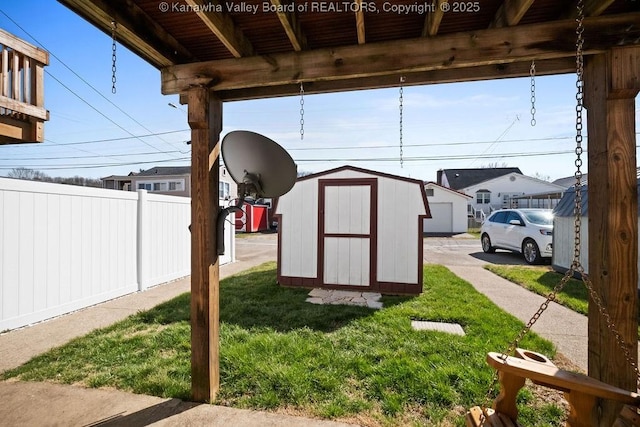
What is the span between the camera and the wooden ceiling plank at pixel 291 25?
1.69 metres

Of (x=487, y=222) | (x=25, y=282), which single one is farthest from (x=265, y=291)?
(x=487, y=222)

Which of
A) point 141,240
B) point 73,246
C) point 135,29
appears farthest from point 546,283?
point 73,246

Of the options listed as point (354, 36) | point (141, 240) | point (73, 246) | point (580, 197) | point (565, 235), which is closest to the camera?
point (580, 197)

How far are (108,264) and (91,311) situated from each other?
31.9 inches

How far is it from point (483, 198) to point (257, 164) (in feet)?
90.9

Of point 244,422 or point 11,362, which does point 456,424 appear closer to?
point 244,422

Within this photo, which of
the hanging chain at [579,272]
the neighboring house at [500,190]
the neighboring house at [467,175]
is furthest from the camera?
the neighboring house at [467,175]

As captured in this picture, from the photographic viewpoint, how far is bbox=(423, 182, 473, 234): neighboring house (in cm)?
1880

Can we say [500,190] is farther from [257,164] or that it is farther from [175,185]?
[257,164]

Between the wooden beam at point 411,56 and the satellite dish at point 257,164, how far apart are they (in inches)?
16.6

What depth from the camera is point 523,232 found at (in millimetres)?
8633

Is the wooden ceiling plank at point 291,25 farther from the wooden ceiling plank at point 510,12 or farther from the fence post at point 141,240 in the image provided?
the fence post at point 141,240

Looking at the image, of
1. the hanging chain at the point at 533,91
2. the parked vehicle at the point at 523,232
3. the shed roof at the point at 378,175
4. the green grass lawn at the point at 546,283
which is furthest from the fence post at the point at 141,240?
the parked vehicle at the point at 523,232

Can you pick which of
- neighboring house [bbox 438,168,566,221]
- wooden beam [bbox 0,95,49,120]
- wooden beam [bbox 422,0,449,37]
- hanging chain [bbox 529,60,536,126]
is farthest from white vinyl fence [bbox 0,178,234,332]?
neighboring house [bbox 438,168,566,221]
